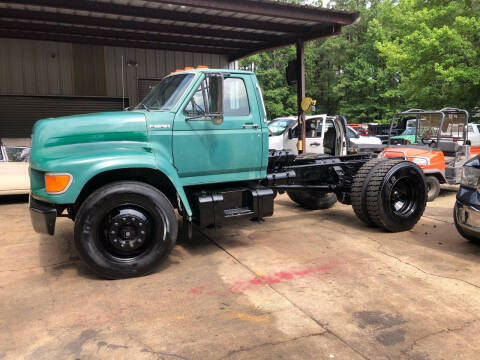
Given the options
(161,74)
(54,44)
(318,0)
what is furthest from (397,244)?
(318,0)

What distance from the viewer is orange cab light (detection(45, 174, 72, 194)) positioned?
13.6 feet

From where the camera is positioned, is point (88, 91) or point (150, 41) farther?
point (88, 91)

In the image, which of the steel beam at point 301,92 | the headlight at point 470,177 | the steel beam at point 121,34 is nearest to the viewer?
the headlight at point 470,177

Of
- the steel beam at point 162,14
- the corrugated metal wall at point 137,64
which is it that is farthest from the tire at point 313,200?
the corrugated metal wall at point 137,64

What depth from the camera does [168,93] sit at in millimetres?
5105

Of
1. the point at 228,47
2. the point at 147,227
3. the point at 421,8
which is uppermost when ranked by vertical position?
the point at 421,8

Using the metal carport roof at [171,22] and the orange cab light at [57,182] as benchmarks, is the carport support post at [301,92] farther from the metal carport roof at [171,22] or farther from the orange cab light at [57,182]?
the orange cab light at [57,182]

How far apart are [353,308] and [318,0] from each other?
5144 cm

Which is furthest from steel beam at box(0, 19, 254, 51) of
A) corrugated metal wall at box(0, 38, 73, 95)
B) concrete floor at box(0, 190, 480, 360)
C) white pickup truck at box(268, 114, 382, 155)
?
concrete floor at box(0, 190, 480, 360)

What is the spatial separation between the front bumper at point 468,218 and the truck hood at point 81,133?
4.13m

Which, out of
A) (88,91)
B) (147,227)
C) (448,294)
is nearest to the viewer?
(448,294)

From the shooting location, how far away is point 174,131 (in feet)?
15.8

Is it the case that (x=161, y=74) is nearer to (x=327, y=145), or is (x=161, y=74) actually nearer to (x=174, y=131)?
(x=327, y=145)

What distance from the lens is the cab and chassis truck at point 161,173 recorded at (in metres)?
4.29
